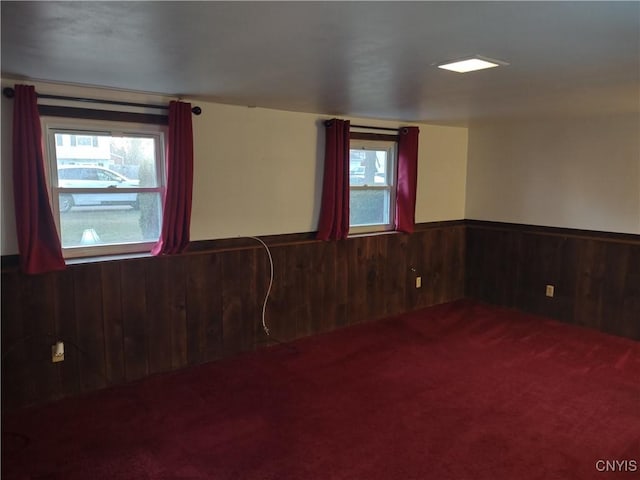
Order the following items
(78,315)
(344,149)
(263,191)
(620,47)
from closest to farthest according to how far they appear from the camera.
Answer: (620,47), (78,315), (263,191), (344,149)

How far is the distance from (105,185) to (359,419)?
2372 mm

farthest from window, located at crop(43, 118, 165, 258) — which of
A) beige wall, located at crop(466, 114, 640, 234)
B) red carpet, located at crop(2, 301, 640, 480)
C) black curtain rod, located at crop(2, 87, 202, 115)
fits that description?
beige wall, located at crop(466, 114, 640, 234)

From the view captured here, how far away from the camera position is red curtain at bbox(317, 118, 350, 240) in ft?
14.6

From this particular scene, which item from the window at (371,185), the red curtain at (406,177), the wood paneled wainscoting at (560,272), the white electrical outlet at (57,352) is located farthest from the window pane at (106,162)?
the wood paneled wainscoting at (560,272)

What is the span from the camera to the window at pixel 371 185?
4887mm

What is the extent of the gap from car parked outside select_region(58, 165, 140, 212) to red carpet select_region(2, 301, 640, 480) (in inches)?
52.9

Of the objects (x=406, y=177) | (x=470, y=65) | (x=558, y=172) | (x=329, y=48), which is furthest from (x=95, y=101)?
(x=558, y=172)

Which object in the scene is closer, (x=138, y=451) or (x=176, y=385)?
(x=138, y=451)

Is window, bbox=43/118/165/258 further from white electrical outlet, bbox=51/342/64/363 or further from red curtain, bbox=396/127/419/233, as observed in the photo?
red curtain, bbox=396/127/419/233

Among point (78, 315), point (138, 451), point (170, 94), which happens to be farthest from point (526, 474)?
point (170, 94)

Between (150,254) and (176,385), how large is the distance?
3.23ft

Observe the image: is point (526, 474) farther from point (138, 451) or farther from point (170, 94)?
point (170, 94)

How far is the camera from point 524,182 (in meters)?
5.29

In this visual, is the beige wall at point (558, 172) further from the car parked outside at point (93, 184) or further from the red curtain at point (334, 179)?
the car parked outside at point (93, 184)
